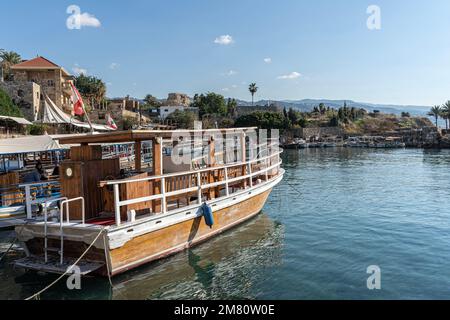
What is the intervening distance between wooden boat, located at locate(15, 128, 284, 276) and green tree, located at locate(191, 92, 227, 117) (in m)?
105

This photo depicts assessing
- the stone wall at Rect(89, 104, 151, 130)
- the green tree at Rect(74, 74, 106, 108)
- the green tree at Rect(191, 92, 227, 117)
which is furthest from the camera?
the green tree at Rect(191, 92, 227, 117)

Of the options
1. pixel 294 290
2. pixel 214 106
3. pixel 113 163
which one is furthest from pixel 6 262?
pixel 214 106

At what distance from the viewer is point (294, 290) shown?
8.96 meters

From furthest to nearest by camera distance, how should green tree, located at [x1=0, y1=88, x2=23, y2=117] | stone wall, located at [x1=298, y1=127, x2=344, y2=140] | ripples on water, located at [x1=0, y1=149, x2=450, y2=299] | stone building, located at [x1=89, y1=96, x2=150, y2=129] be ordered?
stone wall, located at [x1=298, y1=127, x2=344, y2=140] < stone building, located at [x1=89, y1=96, x2=150, y2=129] < green tree, located at [x1=0, y1=88, x2=23, y2=117] < ripples on water, located at [x1=0, y1=149, x2=450, y2=299]

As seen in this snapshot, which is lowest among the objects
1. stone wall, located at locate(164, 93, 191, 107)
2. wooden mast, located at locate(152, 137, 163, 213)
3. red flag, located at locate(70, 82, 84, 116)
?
wooden mast, located at locate(152, 137, 163, 213)

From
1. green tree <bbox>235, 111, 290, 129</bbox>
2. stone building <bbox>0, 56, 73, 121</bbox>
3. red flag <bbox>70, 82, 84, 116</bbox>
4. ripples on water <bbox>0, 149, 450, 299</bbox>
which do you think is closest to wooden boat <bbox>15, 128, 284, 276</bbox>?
ripples on water <bbox>0, 149, 450, 299</bbox>

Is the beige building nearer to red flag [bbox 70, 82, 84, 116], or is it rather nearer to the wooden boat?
red flag [bbox 70, 82, 84, 116]

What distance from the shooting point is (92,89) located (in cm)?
9181

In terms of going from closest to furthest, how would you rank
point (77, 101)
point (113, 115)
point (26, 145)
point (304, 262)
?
point (304, 262) → point (77, 101) → point (26, 145) → point (113, 115)

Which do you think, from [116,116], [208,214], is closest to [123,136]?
[208,214]

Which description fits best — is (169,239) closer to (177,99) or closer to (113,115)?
(113,115)

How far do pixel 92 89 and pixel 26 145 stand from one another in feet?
267

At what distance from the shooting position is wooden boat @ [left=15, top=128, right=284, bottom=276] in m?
9.02
